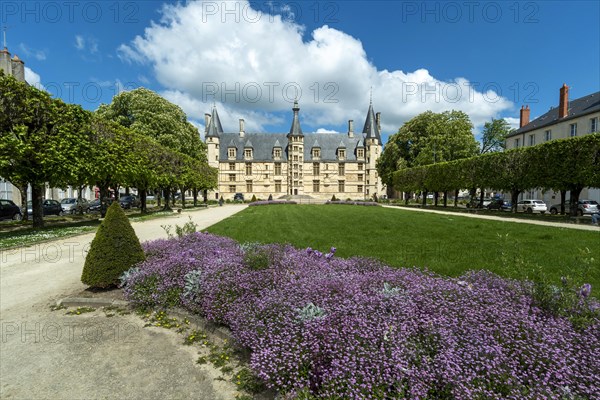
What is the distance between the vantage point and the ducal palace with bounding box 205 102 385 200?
62719mm

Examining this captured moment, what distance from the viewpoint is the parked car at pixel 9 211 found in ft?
63.9

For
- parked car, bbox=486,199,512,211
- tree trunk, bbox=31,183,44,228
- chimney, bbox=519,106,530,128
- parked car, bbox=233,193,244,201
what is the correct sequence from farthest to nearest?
1. parked car, bbox=233,193,244,201
2. chimney, bbox=519,106,530,128
3. parked car, bbox=486,199,512,211
4. tree trunk, bbox=31,183,44,228

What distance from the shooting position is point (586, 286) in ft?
10.5

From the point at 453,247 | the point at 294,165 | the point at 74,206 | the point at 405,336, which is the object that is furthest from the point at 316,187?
the point at 405,336

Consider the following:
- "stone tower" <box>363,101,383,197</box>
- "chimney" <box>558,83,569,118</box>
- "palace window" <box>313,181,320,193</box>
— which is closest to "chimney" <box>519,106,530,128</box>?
"chimney" <box>558,83,569,118</box>

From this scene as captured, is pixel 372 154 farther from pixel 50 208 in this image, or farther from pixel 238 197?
pixel 50 208

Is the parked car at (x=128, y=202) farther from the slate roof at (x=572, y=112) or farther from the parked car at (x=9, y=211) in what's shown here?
the slate roof at (x=572, y=112)

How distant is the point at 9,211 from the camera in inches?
785

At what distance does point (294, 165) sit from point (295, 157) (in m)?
1.80

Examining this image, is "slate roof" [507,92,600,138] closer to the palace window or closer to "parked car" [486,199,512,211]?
"parked car" [486,199,512,211]

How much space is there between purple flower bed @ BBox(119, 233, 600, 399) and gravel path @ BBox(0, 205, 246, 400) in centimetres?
67

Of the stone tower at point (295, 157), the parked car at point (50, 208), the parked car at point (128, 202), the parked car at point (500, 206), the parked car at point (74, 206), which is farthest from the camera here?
the stone tower at point (295, 157)

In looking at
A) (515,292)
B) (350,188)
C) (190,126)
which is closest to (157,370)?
(515,292)

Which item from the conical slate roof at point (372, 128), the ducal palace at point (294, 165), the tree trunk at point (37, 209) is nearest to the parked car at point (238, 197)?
the ducal palace at point (294, 165)
